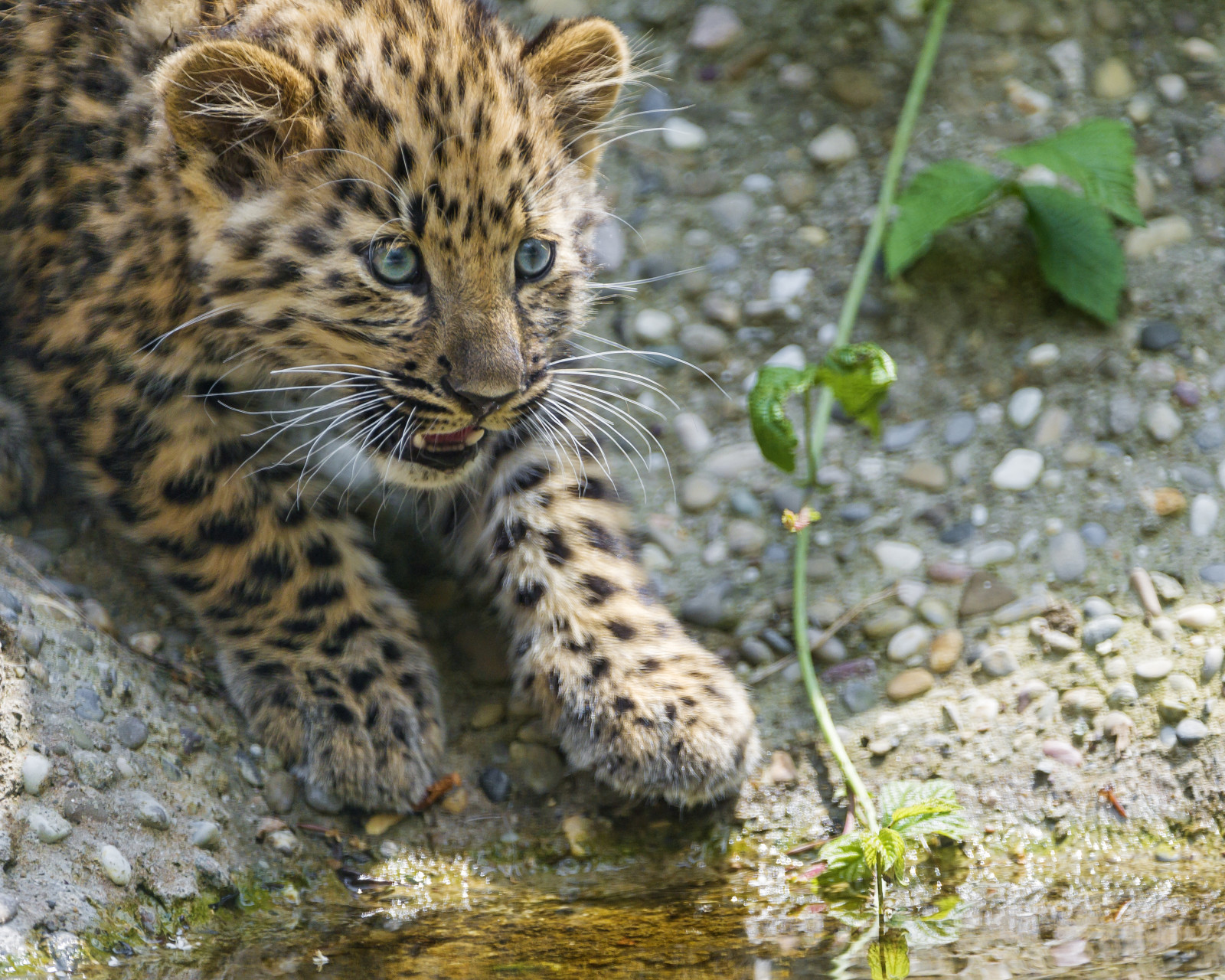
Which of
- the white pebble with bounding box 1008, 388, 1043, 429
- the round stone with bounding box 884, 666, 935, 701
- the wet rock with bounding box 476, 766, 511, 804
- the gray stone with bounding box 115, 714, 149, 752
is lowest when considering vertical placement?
the wet rock with bounding box 476, 766, 511, 804

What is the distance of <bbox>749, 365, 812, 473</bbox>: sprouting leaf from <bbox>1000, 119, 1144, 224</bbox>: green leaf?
3.83ft

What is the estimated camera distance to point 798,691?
3646 millimetres

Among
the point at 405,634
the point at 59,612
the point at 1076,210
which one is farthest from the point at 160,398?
the point at 1076,210

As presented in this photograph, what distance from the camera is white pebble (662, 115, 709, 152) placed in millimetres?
4832

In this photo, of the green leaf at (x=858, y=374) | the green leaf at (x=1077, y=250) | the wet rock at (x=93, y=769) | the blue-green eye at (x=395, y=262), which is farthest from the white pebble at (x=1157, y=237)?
the wet rock at (x=93, y=769)

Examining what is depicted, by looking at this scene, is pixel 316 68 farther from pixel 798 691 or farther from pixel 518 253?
pixel 798 691

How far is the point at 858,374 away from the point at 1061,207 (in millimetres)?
1188

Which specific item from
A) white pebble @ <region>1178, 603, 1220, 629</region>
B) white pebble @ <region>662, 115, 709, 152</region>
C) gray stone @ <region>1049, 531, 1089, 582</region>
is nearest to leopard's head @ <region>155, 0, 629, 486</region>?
white pebble @ <region>662, 115, 709, 152</region>

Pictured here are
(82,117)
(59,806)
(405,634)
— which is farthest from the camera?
(405,634)

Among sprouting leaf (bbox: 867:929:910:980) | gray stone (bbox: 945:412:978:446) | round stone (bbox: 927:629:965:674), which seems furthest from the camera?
gray stone (bbox: 945:412:978:446)

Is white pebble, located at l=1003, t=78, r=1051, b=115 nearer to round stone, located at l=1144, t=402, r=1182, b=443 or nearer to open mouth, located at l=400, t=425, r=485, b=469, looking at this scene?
round stone, located at l=1144, t=402, r=1182, b=443

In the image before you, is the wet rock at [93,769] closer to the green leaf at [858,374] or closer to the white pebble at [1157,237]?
the green leaf at [858,374]

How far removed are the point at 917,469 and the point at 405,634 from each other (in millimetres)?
1669

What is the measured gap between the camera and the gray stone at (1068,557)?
3.68 metres
